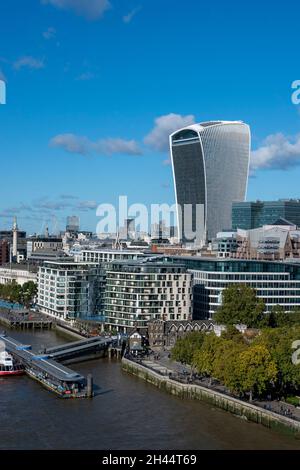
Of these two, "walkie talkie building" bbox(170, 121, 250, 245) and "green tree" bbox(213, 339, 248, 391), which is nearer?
"green tree" bbox(213, 339, 248, 391)

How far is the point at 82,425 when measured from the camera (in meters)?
29.7

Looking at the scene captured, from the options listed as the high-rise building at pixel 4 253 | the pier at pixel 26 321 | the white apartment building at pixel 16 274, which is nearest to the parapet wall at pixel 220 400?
the pier at pixel 26 321

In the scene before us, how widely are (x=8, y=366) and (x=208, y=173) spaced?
90104 mm

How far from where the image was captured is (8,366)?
3966 cm

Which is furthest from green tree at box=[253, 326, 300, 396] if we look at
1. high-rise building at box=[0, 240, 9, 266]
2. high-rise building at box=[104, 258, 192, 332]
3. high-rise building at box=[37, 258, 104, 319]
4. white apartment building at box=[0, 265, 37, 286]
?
high-rise building at box=[0, 240, 9, 266]

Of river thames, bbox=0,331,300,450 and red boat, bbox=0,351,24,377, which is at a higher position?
red boat, bbox=0,351,24,377

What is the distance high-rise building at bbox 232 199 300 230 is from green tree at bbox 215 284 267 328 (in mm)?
82288

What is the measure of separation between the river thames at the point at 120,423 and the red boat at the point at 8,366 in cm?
201

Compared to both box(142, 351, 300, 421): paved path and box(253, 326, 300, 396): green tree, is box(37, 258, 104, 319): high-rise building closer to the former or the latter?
box(142, 351, 300, 421): paved path

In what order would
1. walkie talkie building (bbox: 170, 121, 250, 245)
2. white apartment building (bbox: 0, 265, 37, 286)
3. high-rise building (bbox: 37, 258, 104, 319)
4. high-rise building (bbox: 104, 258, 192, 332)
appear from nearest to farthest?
high-rise building (bbox: 104, 258, 192, 332) → high-rise building (bbox: 37, 258, 104, 319) → white apartment building (bbox: 0, 265, 37, 286) → walkie talkie building (bbox: 170, 121, 250, 245)

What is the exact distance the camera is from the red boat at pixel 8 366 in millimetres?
39469

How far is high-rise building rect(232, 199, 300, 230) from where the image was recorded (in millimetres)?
132125

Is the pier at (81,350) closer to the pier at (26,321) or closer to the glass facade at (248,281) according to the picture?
the glass facade at (248,281)
